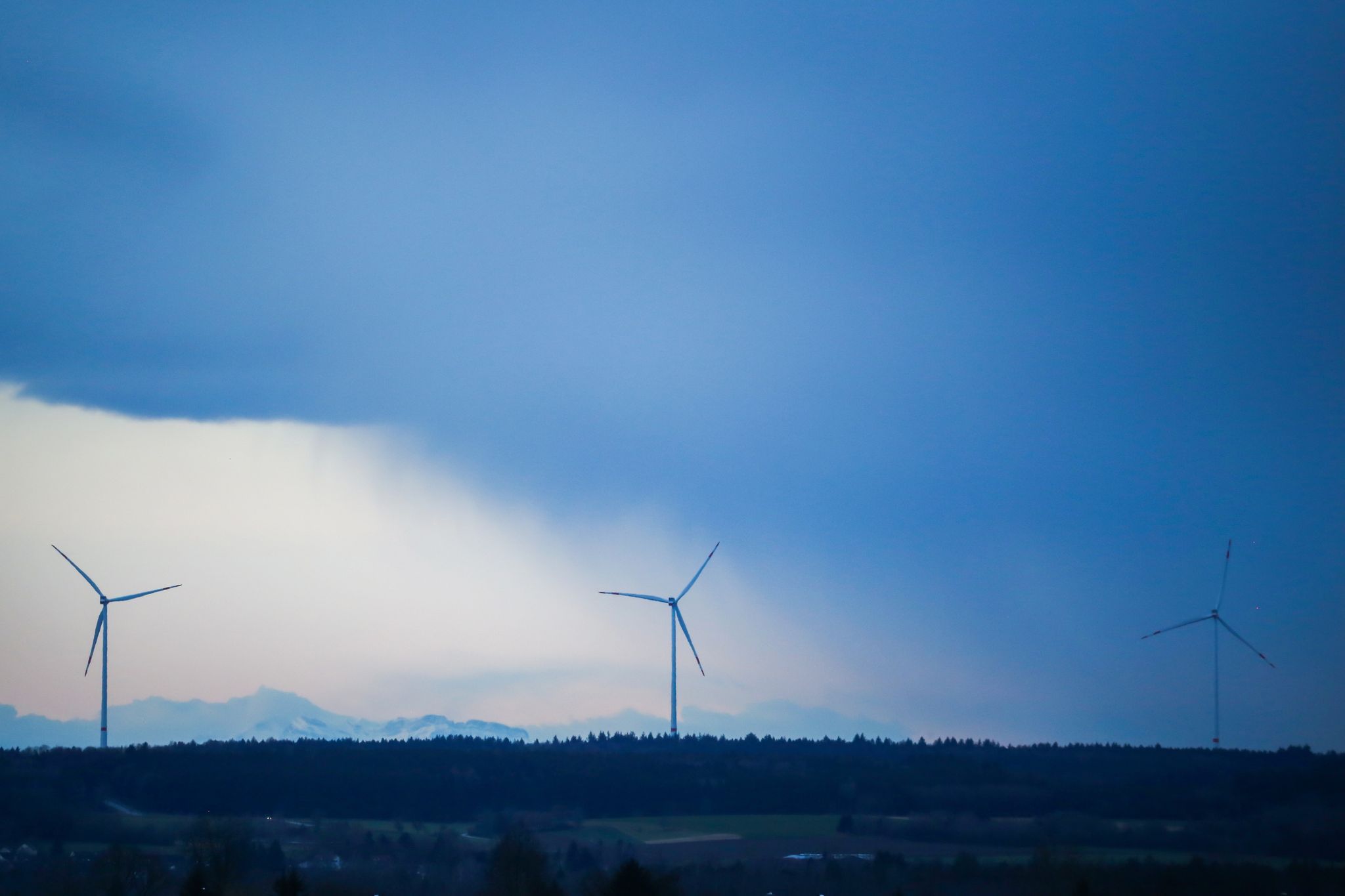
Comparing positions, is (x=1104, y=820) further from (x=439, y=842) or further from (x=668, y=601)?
(x=439, y=842)

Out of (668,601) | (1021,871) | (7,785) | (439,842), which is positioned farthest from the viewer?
(7,785)

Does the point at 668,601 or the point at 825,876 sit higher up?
the point at 668,601

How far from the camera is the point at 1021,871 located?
120875mm

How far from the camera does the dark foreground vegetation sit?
119 metres

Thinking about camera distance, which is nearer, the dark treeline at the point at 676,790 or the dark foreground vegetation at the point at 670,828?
the dark foreground vegetation at the point at 670,828

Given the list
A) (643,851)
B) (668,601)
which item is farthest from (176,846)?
(668,601)

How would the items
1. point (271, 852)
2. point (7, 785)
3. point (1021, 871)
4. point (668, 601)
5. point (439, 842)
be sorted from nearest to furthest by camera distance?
1. point (1021, 871)
2. point (271, 852)
3. point (439, 842)
4. point (668, 601)
5. point (7, 785)

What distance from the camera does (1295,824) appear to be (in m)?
153

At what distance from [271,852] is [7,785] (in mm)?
64770

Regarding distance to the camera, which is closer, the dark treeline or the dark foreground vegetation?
the dark foreground vegetation

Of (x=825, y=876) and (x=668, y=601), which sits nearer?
(x=825, y=876)

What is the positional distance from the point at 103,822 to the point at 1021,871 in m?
97.5

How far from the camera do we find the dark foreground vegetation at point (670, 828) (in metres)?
119

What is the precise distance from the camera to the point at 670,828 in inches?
6344
